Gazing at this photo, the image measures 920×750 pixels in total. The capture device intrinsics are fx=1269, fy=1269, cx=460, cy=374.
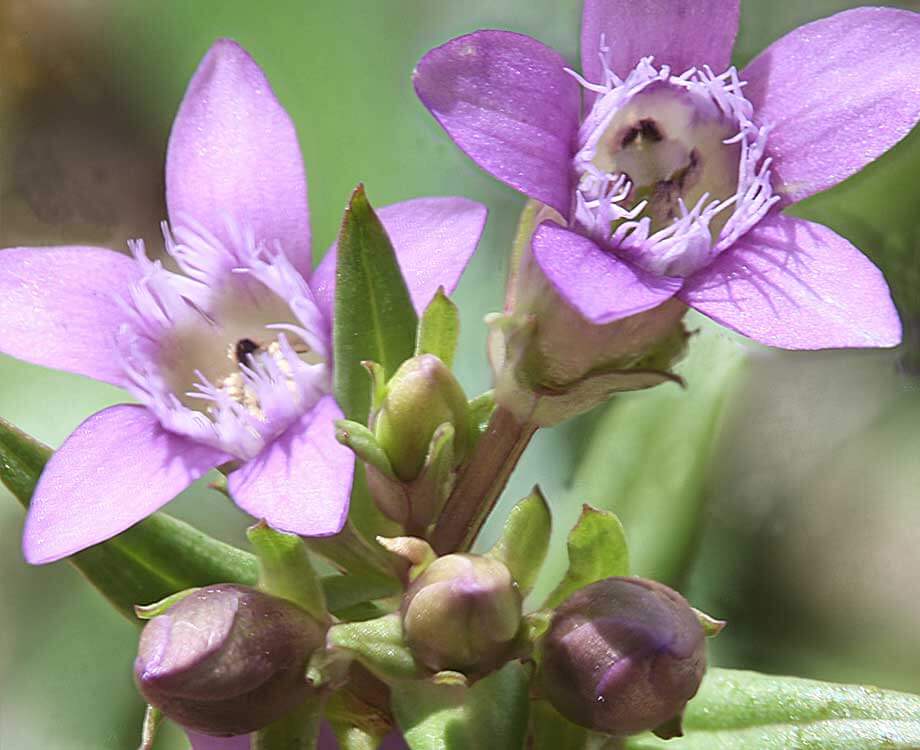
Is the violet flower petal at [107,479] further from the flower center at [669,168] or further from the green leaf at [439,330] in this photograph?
the flower center at [669,168]

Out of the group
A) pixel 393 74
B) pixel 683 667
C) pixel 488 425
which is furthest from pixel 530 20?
pixel 683 667

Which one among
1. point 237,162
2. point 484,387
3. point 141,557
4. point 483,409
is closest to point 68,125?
point 484,387

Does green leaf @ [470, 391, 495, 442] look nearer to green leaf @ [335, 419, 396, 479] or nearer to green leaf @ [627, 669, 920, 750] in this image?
green leaf @ [335, 419, 396, 479]

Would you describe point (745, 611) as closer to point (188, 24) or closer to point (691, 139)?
point (691, 139)

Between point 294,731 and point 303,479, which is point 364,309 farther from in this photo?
point 294,731

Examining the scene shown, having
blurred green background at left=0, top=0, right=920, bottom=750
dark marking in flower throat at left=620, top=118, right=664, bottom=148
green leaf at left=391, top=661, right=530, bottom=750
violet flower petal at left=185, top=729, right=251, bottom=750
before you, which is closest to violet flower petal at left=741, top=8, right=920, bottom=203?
dark marking in flower throat at left=620, top=118, right=664, bottom=148

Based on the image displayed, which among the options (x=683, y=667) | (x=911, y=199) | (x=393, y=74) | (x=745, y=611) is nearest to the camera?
(x=683, y=667)
